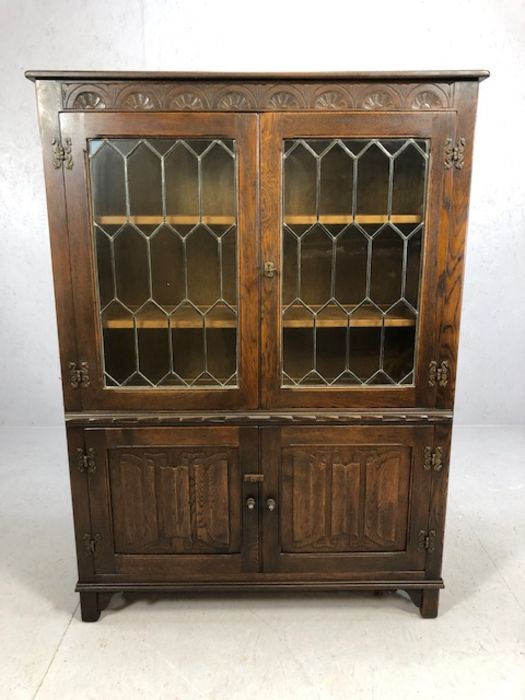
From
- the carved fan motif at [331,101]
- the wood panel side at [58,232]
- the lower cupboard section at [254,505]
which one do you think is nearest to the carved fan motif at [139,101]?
the wood panel side at [58,232]

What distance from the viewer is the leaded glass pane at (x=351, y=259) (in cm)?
154

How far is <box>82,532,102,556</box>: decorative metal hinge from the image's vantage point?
1.73 meters

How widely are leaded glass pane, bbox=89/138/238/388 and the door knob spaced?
0.39 metres

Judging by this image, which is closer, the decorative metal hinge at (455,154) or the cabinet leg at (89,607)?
the decorative metal hinge at (455,154)

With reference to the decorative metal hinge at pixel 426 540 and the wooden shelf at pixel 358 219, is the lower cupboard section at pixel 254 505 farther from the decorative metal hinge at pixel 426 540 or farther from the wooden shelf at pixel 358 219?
the wooden shelf at pixel 358 219

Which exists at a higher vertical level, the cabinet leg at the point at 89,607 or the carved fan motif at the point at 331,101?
the carved fan motif at the point at 331,101

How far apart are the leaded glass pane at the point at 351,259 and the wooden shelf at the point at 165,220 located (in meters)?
0.18

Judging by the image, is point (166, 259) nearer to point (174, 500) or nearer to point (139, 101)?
point (139, 101)

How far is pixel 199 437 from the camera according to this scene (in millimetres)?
1683

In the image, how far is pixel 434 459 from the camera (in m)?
1.68

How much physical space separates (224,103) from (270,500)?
117cm

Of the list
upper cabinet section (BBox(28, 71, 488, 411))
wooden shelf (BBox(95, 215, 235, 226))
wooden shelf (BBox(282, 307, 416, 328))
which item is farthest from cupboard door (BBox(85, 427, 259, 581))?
wooden shelf (BBox(95, 215, 235, 226))

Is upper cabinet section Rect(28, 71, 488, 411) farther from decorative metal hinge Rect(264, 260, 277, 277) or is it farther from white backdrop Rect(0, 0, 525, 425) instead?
white backdrop Rect(0, 0, 525, 425)

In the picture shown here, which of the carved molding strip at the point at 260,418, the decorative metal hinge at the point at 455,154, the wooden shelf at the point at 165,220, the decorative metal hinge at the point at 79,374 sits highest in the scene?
the decorative metal hinge at the point at 455,154
